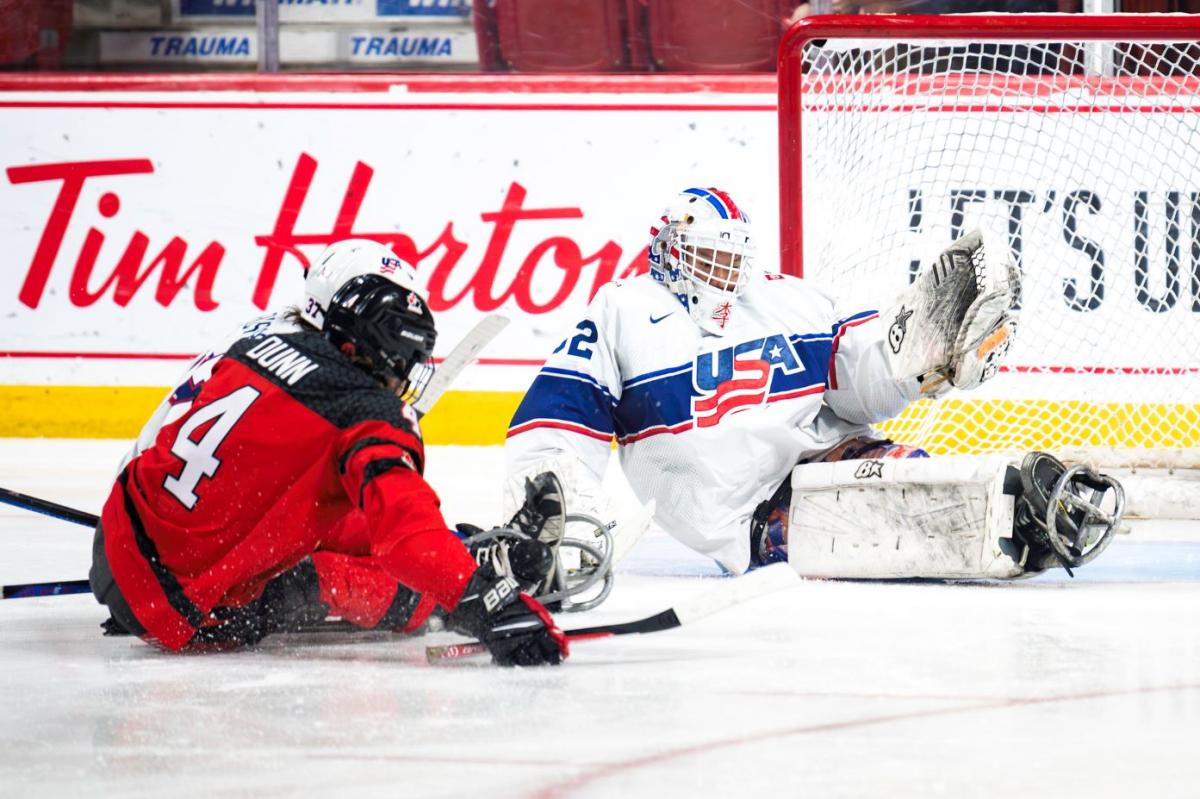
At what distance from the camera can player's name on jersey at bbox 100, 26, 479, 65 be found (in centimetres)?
582

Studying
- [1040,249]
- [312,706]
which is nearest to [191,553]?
[312,706]

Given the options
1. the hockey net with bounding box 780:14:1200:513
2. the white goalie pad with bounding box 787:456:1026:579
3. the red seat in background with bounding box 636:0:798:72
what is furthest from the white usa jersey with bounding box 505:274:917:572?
the red seat in background with bounding box 636:0:798:72

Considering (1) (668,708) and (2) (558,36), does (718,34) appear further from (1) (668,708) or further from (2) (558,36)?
(1) (668,708)

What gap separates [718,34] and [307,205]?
157 cm

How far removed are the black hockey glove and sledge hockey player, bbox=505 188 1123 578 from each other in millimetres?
895

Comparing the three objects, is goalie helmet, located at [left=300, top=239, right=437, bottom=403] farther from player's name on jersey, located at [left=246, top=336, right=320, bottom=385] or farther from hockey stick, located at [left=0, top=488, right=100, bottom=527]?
hockey stick, located at [left=0, top=488, right=100, bottom=527]

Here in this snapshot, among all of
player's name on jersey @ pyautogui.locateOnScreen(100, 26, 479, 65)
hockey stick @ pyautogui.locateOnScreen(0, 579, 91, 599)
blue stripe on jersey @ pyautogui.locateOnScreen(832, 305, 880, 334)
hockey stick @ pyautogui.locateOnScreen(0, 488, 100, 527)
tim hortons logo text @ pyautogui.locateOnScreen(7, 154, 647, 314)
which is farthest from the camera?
player's name on jersey @ pyautogui.locateOnScreen(100, 26, 479, 65)

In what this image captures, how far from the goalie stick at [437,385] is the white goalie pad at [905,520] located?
2.50 ft

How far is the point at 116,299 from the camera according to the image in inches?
221

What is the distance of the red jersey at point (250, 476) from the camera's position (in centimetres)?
209

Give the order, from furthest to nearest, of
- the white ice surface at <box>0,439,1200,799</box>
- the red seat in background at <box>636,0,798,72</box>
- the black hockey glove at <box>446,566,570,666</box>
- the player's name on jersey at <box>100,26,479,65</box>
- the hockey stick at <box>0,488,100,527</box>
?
the player's name on jersey at <box>100,26,479,65</box>, the red seat in background at <box>636,0,798,72</box>, the hockey stick at <box>0,488,100,527</box>, the black hockey glove at <box>446,566,570,666</box>, the white ice surface at <box>0,439,1200,799</box>

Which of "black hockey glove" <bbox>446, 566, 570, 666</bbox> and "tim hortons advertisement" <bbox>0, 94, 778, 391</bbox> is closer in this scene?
"black hockey glove" <bbox>446, 566, 570, 666</bbox>

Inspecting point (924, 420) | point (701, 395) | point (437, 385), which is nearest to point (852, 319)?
point (701, 395)

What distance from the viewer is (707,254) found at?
10.4 ft
